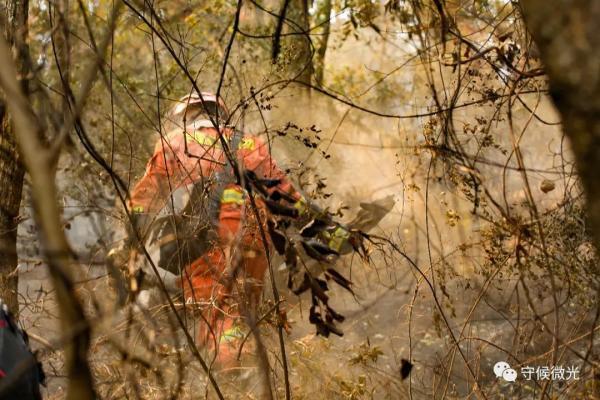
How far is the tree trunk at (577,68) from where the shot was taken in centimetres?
111

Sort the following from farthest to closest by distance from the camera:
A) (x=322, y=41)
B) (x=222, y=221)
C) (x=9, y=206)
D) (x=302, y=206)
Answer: (x=322, y=41), (x=222, y=221), (x=9, y=206), (x=302, y=206)

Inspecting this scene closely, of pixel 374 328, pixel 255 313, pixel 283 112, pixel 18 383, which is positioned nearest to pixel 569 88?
pixel 18 383

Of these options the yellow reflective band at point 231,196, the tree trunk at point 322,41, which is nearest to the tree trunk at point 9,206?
the yellow reflective band at point 231,196

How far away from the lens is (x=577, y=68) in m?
1.12

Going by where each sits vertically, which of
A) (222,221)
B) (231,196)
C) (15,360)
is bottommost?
(15,360)

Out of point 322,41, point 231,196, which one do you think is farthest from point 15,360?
point 322,41

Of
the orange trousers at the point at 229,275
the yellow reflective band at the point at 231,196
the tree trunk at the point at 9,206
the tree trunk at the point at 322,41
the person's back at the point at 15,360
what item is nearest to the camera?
the person's back at the point at 15,360

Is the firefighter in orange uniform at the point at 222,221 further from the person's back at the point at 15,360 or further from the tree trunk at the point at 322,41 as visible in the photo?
the tree trunk at the point at 322,41

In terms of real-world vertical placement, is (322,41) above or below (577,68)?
above

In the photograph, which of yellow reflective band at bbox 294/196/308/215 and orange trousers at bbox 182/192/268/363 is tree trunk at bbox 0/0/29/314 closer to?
orange trousers at bbox 182/192/268/363

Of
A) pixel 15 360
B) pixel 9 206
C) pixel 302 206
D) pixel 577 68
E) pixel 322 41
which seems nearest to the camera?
pixel 577 68

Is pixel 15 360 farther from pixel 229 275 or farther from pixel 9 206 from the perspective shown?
pixel 9 206

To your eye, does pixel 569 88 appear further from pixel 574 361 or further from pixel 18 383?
pixel 574 361

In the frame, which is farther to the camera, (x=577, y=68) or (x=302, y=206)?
(x=302, y=206)
